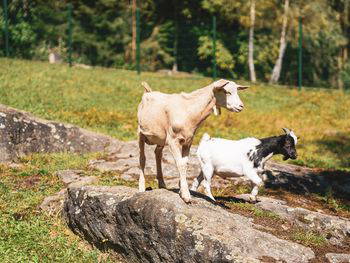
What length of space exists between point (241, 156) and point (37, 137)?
6444 millimetres

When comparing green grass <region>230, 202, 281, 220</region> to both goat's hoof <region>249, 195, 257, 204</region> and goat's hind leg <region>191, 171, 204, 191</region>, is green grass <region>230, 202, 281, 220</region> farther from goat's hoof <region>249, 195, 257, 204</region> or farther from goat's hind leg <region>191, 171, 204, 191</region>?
goat's hind leg <region>191, 171, 204, 191</region>

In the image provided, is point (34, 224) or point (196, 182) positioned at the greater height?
point (196, 182)

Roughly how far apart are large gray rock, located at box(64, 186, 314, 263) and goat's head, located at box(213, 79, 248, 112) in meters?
1.50

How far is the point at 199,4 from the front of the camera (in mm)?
41375

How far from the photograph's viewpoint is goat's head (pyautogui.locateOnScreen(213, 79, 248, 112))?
7.57 meters

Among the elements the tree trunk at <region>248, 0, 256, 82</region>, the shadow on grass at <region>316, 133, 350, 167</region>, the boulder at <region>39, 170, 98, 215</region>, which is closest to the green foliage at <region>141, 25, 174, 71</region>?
the tree trunk at <region>248, 0, 256, 82</region>

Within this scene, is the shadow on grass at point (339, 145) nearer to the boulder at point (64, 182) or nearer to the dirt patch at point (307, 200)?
the dirt patch at point (307, 200)

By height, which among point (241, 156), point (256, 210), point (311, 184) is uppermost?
point (241, 156)

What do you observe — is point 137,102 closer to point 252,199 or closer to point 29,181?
point 29,181

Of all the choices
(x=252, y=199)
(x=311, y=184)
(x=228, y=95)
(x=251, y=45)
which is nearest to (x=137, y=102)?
(x=311, y=184)

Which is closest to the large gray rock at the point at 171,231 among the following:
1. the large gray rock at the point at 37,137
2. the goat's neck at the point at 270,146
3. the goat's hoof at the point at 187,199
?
the goat's hoof at the point at 187,199

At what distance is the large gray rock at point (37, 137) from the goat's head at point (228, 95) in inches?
264

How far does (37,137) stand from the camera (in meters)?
13.4

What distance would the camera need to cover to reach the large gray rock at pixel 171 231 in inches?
276
